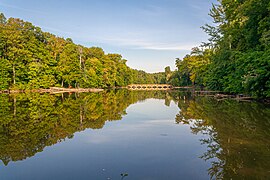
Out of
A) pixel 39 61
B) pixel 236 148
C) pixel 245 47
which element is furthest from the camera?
pixel 39 61

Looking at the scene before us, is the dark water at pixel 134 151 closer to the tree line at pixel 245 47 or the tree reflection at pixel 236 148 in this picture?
the tree reflection at pixel 236 148

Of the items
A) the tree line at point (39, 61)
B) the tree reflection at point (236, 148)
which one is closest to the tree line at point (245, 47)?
the tree reflection at point (236, 148)

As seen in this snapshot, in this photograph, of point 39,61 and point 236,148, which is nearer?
point 236,148

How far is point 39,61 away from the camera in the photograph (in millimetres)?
46281

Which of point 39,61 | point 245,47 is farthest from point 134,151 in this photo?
point 39,61

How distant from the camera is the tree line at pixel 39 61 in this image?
40812mm

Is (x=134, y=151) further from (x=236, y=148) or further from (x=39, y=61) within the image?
(x=39, y=61)

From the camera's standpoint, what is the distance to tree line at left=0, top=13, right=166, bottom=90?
4081cm

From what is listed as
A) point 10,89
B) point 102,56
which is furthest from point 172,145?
point 102,56

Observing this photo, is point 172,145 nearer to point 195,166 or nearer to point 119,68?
point 195,166

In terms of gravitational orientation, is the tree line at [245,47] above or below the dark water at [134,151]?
above

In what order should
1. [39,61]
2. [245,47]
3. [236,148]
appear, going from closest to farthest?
[236,148] → [245,47] → [39,61]

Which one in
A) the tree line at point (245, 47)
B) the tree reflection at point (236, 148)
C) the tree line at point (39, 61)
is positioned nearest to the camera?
the tree reflection at point (236, 148)

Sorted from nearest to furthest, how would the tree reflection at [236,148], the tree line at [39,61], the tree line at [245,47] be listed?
the tree reflection at [236,148], the tree line at [245,47], the tree line at [39,61]
